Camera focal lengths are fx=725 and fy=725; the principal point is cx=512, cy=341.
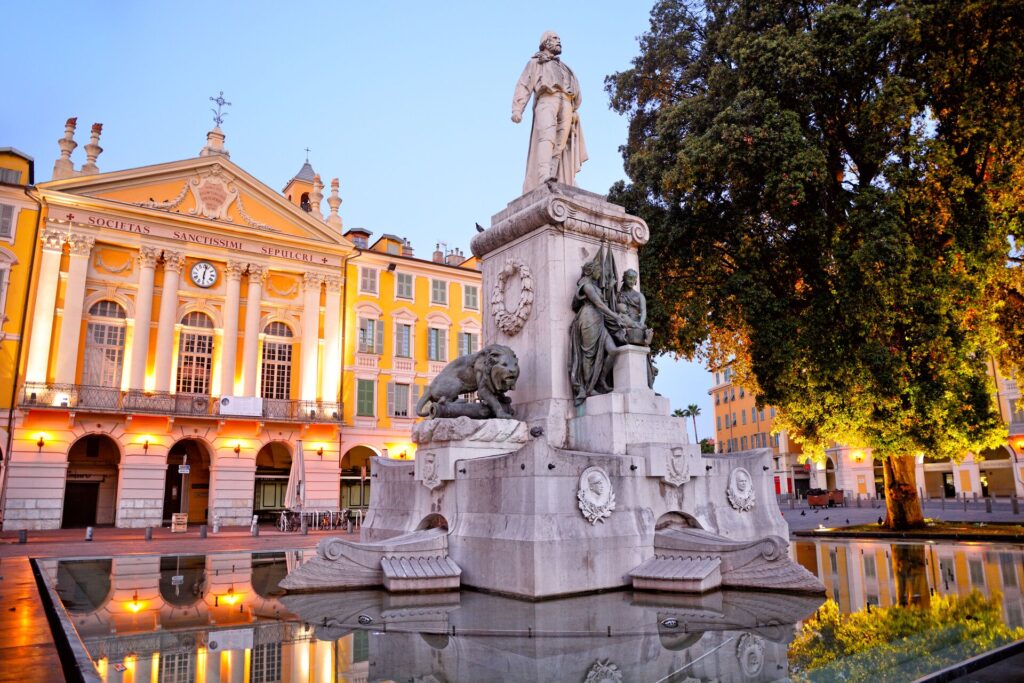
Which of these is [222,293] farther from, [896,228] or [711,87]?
[896,228]

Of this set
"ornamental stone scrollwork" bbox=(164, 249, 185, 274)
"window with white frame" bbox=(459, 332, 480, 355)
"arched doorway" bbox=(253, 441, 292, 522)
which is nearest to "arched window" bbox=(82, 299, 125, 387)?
"ornamental stone scrollwork" bbox=(164, 249, 185, 274)

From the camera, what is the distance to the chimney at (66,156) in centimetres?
3384

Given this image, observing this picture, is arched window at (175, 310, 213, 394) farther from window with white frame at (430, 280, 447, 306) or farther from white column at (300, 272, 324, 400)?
window with white frame at (430, 280, 447, 306)

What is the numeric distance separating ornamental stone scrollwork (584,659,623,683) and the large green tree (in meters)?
12.3

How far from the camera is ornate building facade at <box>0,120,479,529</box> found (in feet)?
106

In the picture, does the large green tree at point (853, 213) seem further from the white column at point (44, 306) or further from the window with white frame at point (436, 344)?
the white column at point (44, 306)

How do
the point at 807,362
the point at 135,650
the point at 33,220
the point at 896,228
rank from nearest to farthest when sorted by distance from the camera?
the point at 135,650 < the point at 896,228 < the point at 807,362 < the point at 33,220

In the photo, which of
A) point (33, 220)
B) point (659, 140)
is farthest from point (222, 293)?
point (659, 140)

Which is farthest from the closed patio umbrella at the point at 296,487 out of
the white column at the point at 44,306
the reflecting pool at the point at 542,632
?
the reflecting pool at the point at 542,632

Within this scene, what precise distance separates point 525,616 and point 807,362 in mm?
12897

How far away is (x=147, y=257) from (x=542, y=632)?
3535 cm

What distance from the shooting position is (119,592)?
24.3 feet

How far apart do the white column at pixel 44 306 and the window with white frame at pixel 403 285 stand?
55.9 feet

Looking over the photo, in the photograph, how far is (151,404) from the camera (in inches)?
1330
